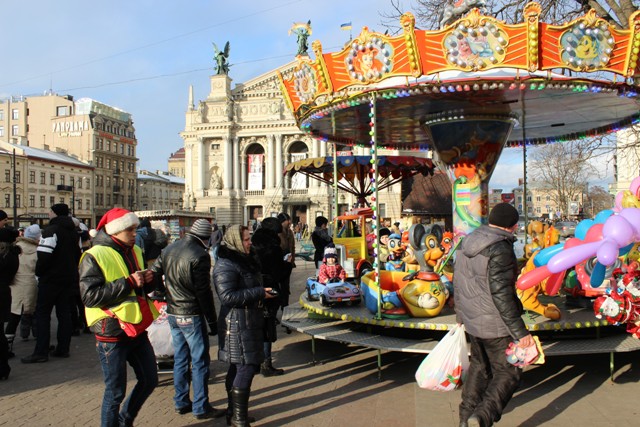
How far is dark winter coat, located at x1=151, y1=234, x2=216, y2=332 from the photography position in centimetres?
474

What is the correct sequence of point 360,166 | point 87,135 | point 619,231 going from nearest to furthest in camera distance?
point 619,231 < point 360,166 < point 87,135

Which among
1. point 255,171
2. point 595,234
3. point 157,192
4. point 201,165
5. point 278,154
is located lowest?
point 595,234

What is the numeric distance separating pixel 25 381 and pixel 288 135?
2267 inches

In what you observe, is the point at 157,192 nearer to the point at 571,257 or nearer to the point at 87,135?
the point at 87,135

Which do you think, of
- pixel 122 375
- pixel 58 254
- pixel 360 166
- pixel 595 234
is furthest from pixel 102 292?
pixel 360 166

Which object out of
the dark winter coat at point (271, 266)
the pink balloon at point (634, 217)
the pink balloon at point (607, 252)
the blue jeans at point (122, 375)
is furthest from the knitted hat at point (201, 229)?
the pink balloon at point (634, 217)

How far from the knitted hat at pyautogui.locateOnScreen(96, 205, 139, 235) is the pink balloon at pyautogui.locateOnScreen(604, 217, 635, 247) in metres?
4.77

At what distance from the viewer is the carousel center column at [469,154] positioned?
9945 mm

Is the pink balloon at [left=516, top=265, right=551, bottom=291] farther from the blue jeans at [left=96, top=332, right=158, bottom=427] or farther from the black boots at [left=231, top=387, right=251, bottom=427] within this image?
the blue jeans at [left=96, top=332, right=158, bottom=427]

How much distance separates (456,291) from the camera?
4348 millimetres

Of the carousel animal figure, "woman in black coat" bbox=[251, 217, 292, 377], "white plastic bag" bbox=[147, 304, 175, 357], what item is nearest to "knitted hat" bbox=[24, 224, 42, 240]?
"white plastic bag" bbox=[147, 304, 175, 357]

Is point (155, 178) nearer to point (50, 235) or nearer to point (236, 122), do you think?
point (236, 122)

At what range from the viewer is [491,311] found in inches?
158

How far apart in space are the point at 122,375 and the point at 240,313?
1.02 meters
